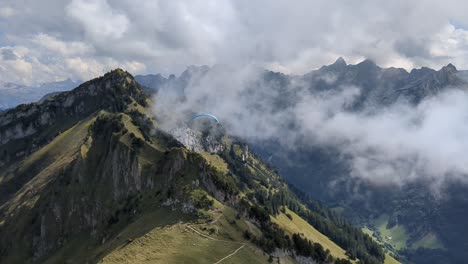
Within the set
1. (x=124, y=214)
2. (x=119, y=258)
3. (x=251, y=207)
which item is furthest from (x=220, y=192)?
(x=119, y=258)

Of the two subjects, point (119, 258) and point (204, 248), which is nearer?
point (119, 258)

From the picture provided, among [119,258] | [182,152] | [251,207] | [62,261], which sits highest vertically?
[182,152]

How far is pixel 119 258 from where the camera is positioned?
111938mm

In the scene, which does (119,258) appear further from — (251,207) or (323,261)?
(323,261)

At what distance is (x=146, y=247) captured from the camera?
119m

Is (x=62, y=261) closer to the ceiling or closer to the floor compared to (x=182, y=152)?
closer to the floor

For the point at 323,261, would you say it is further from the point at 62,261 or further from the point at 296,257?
the point at 62,261

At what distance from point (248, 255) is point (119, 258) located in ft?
114

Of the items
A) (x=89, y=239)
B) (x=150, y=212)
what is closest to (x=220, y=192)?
(x=150, y=212)

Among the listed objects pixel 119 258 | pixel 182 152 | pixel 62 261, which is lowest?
pixel 62 261

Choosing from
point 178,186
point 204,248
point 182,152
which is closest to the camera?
point 204,248

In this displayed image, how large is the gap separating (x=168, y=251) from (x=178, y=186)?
3813 centimetres

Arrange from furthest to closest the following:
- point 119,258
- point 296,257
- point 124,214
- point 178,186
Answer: point 124,214 → point 178,186 → point 296,257 → point 119,258

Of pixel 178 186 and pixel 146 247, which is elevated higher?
pixel 178 186
